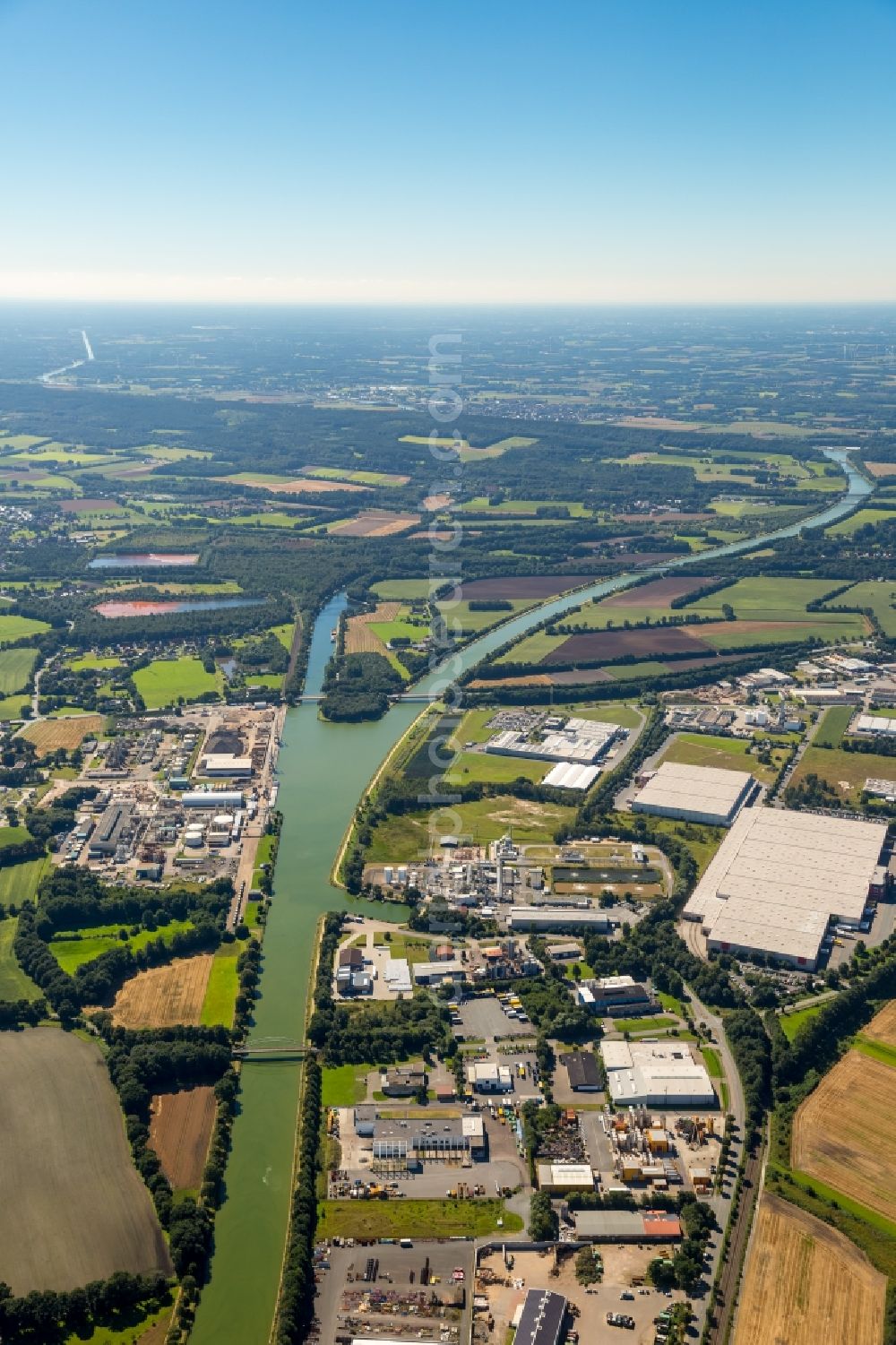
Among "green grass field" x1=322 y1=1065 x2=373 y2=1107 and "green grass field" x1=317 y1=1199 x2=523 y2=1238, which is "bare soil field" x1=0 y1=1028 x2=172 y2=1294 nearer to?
"green grass field" x1=317 y1=1199 x2=523 y2=1238

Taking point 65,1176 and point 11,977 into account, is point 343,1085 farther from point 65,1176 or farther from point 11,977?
point 11,977

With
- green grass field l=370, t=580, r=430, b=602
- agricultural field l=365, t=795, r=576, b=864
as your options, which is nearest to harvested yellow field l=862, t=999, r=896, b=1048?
agricultural field l=365, t=795, r=576, b=864

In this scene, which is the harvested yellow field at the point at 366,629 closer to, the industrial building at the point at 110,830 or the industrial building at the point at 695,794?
the industrial building at the point at 110,830

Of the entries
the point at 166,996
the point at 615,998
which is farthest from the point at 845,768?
the point at 166,996

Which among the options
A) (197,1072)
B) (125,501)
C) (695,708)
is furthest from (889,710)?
(125,501)

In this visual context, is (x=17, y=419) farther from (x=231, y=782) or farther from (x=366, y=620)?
(x=231, y=782)

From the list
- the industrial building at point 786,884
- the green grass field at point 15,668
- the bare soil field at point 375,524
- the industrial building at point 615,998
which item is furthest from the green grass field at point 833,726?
the bare soil field at point 375,524
